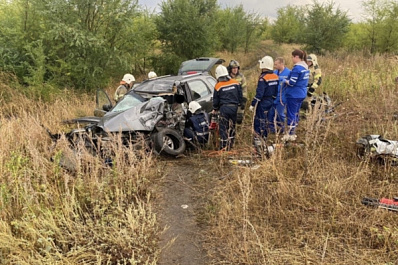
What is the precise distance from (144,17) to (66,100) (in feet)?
21.1

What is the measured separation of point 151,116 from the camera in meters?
5.74

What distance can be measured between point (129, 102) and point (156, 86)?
1.10 meters

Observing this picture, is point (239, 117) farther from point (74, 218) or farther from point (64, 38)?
point (64, 38)

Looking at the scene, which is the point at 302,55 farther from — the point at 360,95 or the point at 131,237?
the point at 131,237

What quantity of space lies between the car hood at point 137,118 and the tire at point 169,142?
0.89ft

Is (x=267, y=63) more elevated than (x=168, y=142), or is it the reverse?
(x=267, y=63)

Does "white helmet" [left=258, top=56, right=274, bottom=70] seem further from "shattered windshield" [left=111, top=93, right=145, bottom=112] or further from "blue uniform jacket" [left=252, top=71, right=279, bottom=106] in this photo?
"shattered windshield" [left=111, top=93, right=145, bottom=112]

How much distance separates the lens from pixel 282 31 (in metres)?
39.2

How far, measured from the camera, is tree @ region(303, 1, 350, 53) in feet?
71.7


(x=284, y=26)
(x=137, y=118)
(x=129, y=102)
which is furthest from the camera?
(x=284, y=26)

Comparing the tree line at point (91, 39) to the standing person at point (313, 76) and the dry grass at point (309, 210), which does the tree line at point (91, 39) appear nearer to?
the standing person at point (313, 76)

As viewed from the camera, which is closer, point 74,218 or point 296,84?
point 74,218

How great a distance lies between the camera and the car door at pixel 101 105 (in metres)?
6.59

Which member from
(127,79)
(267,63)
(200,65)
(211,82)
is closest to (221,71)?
(267,63)
